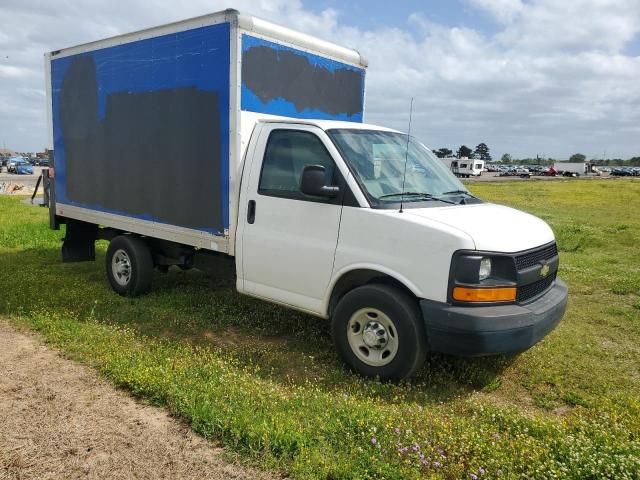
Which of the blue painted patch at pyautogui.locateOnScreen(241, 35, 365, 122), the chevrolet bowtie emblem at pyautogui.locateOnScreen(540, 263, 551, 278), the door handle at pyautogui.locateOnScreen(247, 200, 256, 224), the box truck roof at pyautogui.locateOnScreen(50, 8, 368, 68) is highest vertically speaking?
the box truck roof at pyautogui.locateOnScreen(50, 8, 368, 68)

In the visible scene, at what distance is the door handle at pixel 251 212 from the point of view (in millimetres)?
5211

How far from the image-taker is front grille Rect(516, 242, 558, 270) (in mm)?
4195

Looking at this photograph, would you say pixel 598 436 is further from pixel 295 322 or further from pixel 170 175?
pixel 170 175

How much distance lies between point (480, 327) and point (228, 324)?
303 cm

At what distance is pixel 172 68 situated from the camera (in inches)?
229

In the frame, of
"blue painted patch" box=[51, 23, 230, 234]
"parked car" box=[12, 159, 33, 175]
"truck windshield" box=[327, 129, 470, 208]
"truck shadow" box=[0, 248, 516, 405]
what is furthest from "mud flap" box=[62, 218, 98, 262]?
"parked car" box=[12, 159, 33, 175]

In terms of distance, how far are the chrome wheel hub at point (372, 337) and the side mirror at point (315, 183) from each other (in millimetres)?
1037

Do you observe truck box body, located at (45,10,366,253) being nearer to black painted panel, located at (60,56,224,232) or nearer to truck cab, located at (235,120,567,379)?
black painted panel, located at (60,56,224,232)

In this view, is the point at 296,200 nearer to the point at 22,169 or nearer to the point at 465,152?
the point at 22,169

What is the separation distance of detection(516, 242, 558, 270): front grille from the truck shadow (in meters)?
1.09

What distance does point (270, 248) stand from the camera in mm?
5098

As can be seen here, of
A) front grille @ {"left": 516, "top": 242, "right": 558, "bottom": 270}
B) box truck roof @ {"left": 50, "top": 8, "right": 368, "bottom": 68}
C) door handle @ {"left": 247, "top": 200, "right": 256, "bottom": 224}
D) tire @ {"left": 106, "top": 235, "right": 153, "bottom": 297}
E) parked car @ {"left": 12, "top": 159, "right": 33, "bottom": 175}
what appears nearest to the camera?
front grille @ {"left": 516, "top": 242, "right": 558, "bottom": 270}

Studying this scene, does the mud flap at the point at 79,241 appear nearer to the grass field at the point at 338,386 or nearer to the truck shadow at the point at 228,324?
the truck shadow at the point at 228,324

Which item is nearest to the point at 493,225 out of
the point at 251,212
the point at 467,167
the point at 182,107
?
the point at 251,212
